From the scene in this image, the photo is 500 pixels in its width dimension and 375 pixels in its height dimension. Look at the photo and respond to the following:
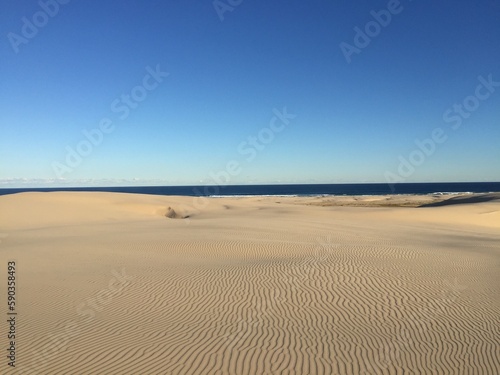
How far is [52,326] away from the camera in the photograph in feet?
23.6

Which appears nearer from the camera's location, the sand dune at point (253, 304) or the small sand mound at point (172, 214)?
the sand dune at point (253, 304)

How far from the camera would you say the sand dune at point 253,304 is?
5.90 metres

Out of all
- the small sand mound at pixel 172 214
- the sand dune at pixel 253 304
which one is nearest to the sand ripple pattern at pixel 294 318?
the sand dune at pixel 253 304

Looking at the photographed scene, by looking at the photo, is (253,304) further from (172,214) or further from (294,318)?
(172,214)

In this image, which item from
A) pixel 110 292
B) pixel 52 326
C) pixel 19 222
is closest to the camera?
pixel 52 326

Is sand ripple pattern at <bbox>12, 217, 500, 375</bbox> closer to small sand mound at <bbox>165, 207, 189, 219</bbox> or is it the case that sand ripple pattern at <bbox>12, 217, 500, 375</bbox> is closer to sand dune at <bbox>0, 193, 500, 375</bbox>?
sand dune at <bbox>0, 193, 500, 375</bbox>

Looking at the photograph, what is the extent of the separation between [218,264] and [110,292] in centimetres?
406

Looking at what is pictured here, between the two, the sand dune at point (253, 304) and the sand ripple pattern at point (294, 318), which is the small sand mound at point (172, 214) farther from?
the sand ripple pattern at point (294, 318)

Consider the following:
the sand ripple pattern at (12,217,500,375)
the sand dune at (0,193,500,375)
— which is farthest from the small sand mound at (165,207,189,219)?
the sand ripple pattern at (12,217,500,375)

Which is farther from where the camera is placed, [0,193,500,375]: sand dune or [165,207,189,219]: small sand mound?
[165,207,189,219]: small sand mound

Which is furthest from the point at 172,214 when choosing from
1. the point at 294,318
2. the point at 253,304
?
the point at 294,318

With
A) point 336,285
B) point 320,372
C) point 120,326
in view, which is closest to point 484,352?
point 320,372

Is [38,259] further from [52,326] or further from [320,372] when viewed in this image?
[320,372]

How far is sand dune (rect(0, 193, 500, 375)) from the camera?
5902 millimetres
